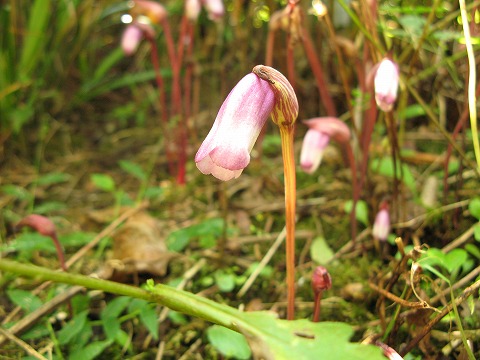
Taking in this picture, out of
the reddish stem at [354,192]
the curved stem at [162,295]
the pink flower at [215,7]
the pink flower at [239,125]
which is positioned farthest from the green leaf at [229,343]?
the pink flower at [215,7]

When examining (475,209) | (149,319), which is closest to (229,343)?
(149,319)

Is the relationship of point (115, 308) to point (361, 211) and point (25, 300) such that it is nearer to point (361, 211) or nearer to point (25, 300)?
point (25, 300)

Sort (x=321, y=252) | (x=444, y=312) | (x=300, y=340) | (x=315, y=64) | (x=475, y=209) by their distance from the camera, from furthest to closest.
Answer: (x=315, y=64), (x=321, y=252), (x=475, y=209), (x=444, y=312), (x=300, y=340)

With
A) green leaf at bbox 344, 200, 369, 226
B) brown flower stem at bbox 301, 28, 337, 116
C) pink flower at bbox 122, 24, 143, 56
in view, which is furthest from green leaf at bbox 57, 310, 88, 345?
pink flower at bbox 122, 24, 143, 56

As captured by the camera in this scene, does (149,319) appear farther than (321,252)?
No

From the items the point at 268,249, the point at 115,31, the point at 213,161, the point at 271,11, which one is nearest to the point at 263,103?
the point at 213,161

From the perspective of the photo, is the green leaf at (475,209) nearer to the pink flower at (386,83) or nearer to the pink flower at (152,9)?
the pink flower at (386,83)

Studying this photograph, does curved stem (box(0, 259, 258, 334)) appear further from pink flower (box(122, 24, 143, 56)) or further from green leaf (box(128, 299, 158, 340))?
pink flower (box(122, 24, 143, 56))
